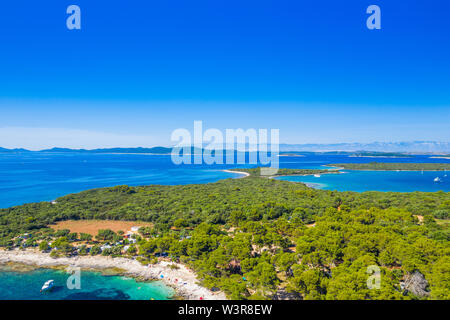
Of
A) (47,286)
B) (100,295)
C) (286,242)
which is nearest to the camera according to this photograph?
(100,295)

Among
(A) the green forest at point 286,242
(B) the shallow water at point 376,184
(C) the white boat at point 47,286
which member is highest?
(A) the green forest at point 286,242

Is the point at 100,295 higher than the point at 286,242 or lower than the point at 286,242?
lower

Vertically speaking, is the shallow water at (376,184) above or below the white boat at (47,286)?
below

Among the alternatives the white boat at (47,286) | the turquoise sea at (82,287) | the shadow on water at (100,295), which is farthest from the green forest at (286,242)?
the white boat at (47,286)

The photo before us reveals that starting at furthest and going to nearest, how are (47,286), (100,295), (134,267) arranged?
(134,267) → (47,286) → (100,295)

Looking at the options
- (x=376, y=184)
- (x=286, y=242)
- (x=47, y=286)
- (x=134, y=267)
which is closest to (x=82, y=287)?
(x=47, y=286)

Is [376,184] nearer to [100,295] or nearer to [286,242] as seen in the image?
[286,242]

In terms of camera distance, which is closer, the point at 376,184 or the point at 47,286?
the point at 47,286

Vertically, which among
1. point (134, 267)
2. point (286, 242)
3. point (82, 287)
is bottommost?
point (82, 287)

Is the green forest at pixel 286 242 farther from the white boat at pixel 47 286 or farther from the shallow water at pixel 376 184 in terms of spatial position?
the shallow water at pixel 376 184
